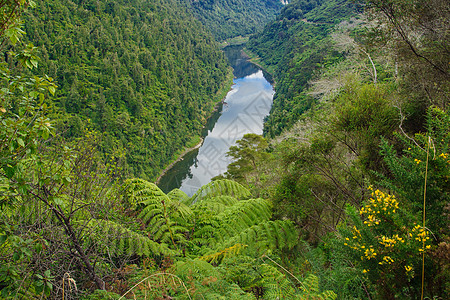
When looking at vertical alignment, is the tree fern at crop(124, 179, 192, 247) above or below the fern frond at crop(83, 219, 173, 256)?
below

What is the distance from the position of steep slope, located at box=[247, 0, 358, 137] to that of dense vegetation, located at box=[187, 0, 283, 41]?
23355mm

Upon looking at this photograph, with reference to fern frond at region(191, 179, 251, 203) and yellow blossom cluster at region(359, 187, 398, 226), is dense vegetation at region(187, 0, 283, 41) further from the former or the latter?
yellow blossom cluster at region(359, 187, 398, 226)

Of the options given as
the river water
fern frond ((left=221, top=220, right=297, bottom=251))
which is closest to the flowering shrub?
fern frond ((left=221, top=220, right=297, bottom=251))

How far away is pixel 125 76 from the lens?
39.3m

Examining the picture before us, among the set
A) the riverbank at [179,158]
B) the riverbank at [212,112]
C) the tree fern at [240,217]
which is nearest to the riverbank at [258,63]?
the riverbank at [212,112]

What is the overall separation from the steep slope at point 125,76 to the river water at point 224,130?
230cm

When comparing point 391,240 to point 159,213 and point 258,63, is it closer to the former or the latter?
point 159,213

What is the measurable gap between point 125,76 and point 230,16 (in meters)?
92.4

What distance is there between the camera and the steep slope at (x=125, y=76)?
105 ft

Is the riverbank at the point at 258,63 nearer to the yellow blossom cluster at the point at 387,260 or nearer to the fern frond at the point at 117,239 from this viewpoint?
the fern frond at the point at 117,239

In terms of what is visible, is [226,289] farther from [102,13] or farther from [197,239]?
[102,13]

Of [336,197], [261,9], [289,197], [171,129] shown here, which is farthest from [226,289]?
[261,9]

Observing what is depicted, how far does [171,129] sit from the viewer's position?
40.4 metres

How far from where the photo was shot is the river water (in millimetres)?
31172
